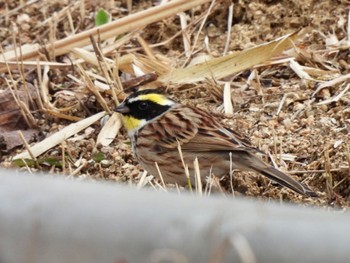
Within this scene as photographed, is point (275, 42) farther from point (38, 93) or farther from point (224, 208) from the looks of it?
point (224, 208)

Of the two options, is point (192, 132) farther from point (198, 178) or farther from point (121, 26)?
point (121, 26)

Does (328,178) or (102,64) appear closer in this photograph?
(328,178)

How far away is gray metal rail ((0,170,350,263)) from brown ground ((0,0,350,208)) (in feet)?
8.84

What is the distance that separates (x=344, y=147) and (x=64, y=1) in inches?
120

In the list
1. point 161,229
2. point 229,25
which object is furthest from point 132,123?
point 161,229

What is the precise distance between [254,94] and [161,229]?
3854mm

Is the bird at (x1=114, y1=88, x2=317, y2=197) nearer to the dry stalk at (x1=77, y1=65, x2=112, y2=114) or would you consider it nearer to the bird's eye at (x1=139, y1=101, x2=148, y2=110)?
the bird's eye at (x1=139, y1=101, x2=148, y2=110)

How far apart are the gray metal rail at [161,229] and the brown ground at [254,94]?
269 cm

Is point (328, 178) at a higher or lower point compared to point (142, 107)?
lower

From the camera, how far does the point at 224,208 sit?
2559 mm

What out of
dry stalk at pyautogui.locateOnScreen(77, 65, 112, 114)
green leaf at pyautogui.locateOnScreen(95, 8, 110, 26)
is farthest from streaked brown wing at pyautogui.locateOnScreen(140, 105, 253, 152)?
green leaf at pyautogui.locateOnScreen(95, 8, 110, 26)

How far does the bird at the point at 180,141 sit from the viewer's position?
18.0 feet

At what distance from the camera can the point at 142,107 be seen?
5.92m

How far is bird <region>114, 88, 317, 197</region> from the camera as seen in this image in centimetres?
549
